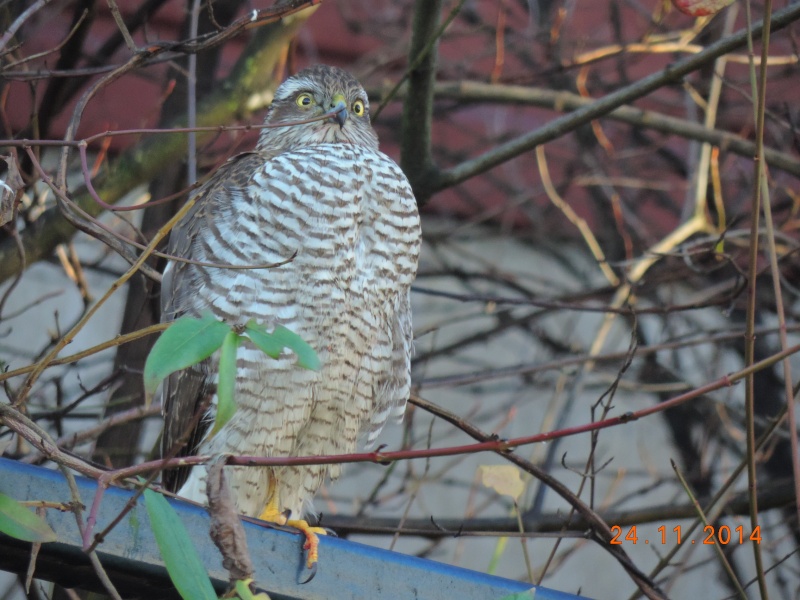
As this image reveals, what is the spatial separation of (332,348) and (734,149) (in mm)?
1598

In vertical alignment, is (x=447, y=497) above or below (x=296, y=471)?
above

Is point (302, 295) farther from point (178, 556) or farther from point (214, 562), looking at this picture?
point (178, 556)

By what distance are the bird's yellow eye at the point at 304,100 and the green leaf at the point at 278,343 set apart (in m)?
1.94

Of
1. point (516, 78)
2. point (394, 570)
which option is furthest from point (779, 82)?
point (394, 570)

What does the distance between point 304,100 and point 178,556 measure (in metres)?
2.10

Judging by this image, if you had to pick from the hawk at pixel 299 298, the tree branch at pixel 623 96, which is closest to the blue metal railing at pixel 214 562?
the hawk at pixel 299 298

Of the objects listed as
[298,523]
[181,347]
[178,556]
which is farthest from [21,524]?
[298,523]

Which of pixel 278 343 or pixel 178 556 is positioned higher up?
pixel 278 343

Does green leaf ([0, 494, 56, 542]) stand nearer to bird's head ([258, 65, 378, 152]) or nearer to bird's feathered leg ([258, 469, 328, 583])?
bird's feathered leg ([258, 469, 328, 583])

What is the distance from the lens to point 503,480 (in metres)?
2.28

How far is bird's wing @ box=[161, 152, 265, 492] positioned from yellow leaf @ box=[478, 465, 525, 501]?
0.77 meters

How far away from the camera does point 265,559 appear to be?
177 cm

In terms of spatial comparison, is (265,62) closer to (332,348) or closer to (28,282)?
(332,348)

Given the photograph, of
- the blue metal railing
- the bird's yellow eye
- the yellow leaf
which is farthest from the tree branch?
the blue metal railing
